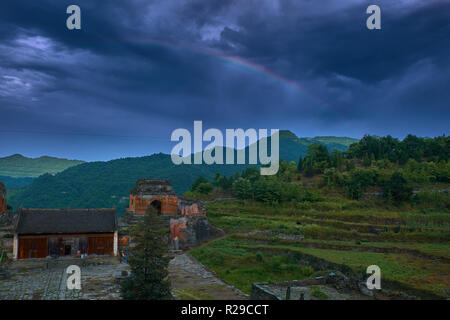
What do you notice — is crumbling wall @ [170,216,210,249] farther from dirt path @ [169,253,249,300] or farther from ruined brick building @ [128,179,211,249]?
dirt path @ [169,253,249,300]

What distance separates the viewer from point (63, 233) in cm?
2441

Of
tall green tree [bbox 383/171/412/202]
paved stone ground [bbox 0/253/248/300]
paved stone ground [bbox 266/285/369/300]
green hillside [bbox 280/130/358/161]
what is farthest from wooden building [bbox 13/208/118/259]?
green hillside [bbox 280/130/358/161]

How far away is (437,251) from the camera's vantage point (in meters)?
24.6

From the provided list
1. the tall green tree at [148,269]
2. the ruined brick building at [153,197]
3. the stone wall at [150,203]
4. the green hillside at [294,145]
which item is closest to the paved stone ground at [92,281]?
the tall green tree at [148,269]

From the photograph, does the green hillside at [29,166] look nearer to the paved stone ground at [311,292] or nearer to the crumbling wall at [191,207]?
the crumbling wall at [191,207]

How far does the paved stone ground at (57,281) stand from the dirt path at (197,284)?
11.1ft

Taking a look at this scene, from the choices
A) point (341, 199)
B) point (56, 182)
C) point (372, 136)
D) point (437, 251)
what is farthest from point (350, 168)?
point (56, 182)

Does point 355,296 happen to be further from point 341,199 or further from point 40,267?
point 341,199

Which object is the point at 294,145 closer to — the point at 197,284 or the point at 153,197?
the point at 153,197

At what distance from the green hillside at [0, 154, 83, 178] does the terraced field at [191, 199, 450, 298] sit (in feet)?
314

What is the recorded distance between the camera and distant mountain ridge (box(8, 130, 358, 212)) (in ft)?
240

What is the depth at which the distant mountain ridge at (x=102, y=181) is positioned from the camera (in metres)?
73.0

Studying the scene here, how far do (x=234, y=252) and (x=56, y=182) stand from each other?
72509 mm

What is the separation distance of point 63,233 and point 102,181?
6204cm
